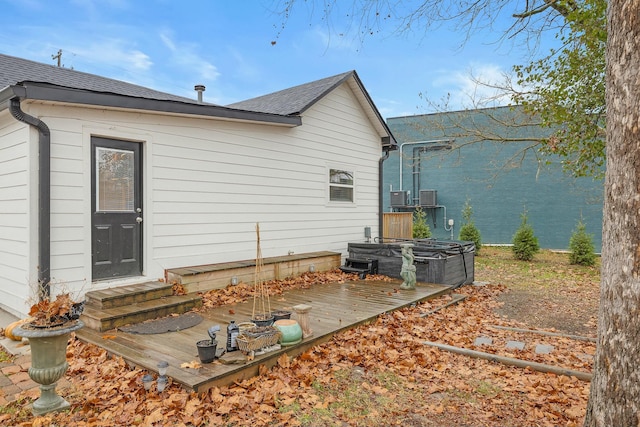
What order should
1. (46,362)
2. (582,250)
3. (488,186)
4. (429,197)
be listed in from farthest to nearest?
(429,197) < (488,186) < (582,250) < (46,362)

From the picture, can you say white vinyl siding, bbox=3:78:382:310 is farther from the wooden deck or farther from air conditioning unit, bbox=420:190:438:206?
air conditioning unit, bbox=420:190:438:206

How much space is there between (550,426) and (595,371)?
706 millimetres

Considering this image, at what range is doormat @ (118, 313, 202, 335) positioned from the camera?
4176 mm

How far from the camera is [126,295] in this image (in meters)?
4.71

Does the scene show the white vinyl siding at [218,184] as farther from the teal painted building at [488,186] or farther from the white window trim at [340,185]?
the teal painted building at [488,186]

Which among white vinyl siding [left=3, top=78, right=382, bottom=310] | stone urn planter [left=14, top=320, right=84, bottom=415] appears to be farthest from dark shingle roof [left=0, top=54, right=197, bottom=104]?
stone urn planter [left=14, top=320, right=84, bottom=415]

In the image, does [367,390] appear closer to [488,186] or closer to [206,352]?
[206,352]

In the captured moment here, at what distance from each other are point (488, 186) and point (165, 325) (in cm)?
1220

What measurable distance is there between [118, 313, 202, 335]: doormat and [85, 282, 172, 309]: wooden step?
1.47 ft

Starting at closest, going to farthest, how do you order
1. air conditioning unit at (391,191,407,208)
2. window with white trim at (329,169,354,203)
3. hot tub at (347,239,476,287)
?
hot tub at (347,239,476,287), window with white trim at (329,169,354,203), air conditioning unit at (391,191,407,208)

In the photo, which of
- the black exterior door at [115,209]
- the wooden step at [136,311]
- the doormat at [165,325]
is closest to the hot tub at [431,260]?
the wooden step at [136,311]

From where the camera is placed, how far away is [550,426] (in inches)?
102

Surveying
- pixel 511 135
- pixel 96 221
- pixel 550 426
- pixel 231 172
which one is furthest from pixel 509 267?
pixel 96 221

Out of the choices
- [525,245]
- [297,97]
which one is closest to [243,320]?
A: [297,97]
